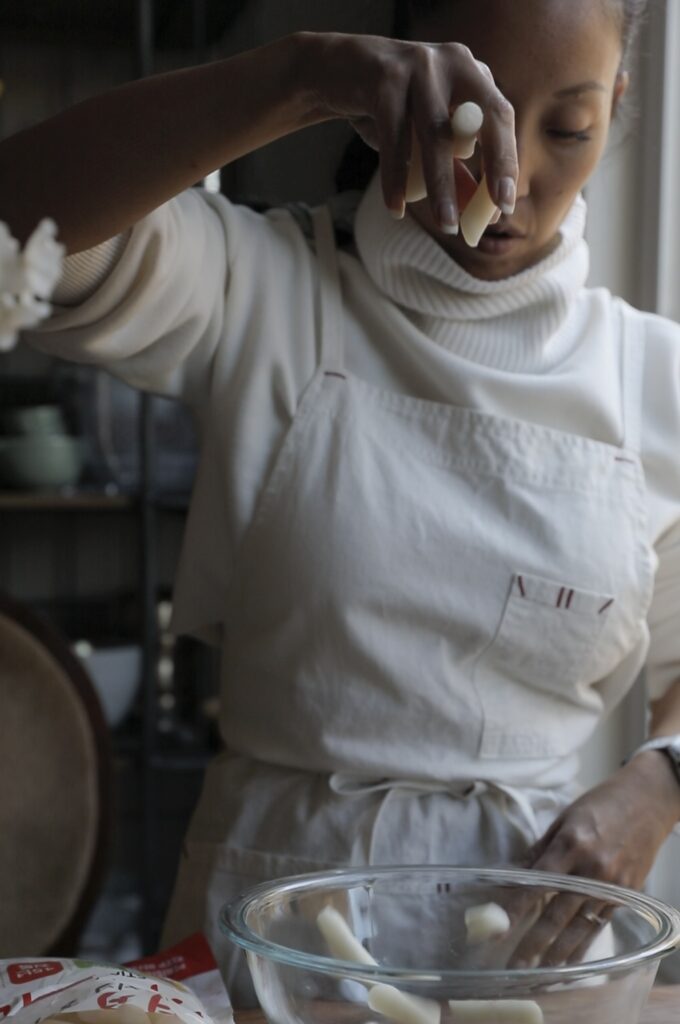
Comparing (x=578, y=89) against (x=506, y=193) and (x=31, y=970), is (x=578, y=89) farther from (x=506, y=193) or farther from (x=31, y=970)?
(x=31, y=970)

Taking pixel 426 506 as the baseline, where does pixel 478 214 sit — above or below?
above

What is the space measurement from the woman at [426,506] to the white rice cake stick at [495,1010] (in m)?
0.28

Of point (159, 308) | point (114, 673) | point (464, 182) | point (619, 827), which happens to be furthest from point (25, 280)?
point (114, 673)

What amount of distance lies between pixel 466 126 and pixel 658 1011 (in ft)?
1.17

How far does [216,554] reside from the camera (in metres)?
0.75

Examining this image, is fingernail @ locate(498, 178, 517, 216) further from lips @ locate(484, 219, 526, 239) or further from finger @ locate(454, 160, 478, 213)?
lips @ locate(484, 219, 526, 239)

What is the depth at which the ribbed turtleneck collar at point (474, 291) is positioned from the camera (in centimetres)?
72

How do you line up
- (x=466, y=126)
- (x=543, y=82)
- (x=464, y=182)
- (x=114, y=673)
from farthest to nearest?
(x=114, y=673), (x=543, y=82), (x=464, y=182), (x=466, y=126)

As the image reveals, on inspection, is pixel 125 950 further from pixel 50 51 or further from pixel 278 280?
pixel 278 280

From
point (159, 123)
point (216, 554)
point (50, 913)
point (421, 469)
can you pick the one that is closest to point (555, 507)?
point (421, 469)

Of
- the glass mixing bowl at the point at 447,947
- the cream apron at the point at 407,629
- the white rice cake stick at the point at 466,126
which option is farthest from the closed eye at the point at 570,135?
the glass mixing bowl at the point at 447,947

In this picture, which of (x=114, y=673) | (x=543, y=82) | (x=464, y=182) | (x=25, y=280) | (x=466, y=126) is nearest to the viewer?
(x=25, y=280)

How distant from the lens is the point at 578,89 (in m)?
0.64

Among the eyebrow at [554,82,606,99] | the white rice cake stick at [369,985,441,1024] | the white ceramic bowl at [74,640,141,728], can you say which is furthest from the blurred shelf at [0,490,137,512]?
the white rice cake stick at [369,985,441,1024]
